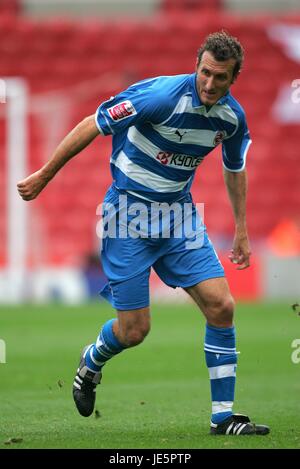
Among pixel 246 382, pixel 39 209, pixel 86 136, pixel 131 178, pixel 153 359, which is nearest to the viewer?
pixel 86 136

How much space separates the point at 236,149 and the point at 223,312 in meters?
1.08

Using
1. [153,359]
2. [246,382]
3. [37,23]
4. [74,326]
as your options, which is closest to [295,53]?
[37,23]

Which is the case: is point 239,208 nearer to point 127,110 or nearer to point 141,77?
point 127,110

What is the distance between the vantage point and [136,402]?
26.8 feet

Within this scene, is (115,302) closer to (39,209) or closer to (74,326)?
(74,326)

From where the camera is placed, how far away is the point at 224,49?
6410mm

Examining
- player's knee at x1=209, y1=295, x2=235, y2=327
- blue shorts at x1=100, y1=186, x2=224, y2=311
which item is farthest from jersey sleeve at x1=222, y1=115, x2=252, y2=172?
player's knee at x1=209, y1=295, x2=235, y2=327

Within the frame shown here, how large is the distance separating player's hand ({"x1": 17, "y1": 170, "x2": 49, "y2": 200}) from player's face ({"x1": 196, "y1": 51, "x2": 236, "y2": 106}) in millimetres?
1059

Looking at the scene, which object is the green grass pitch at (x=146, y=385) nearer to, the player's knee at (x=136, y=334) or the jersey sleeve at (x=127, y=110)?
the player's knee at (x=136, y=334)

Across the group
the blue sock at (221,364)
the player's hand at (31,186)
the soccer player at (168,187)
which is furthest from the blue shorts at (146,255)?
the player's hand at (31,186)

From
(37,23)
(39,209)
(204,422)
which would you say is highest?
(37,23)

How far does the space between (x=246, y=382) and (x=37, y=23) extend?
1562cm

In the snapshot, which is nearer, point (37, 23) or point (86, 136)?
point (86, 136)

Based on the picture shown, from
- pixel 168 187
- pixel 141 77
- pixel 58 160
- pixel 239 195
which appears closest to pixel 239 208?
pixel 239 195
